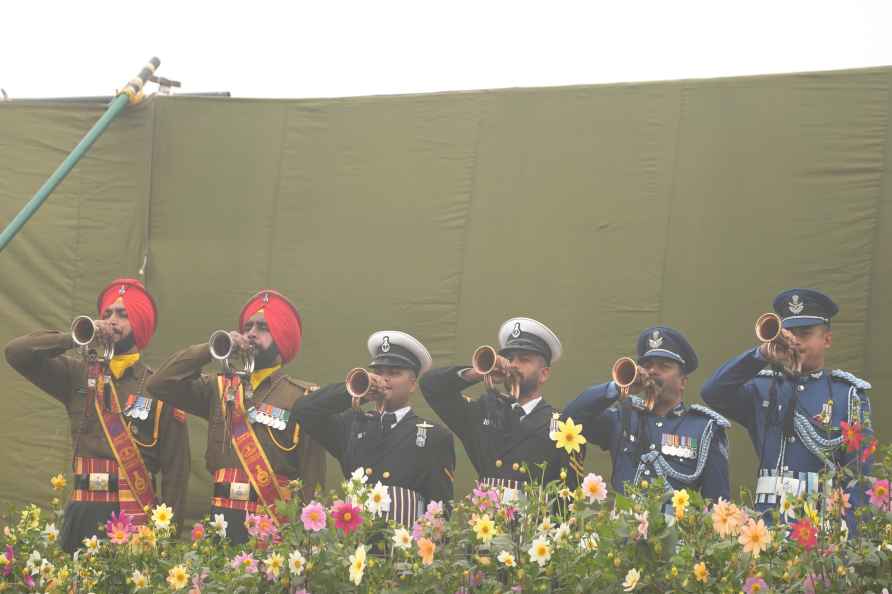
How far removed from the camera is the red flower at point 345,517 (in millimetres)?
3279

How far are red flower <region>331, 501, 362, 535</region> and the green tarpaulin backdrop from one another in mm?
2988

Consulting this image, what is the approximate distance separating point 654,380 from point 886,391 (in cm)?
121

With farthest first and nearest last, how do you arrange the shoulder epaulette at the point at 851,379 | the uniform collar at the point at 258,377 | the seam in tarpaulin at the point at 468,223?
the seam in tarpaulin at the point at 468,223 < the uniform collar at the point at 258,377 < the shoulder epaulette at the point at 851,379

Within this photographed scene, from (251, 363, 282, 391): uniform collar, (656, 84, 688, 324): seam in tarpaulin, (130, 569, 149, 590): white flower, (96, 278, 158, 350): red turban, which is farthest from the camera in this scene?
(656, 84, 688, 324): seam in tarpaulin

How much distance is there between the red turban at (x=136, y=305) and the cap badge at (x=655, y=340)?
2282mm

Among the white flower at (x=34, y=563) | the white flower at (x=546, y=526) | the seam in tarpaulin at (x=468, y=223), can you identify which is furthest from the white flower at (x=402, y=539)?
the seam in tarpaulin at (x=468, y=223)

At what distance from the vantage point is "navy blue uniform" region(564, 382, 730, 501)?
4.94m

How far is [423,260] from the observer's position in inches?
267

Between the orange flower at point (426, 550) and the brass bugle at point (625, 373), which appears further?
the brass bugle at point (625, 373)

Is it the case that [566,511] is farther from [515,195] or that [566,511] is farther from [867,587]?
[515,195]

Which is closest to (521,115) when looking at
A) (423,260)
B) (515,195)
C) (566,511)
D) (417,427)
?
(515,195)

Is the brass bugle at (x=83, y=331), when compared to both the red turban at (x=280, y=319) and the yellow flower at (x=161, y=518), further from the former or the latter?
the yellow flower at (x=161, y=518)

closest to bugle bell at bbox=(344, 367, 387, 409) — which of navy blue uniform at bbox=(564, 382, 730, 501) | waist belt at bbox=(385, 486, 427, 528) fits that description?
waist belt at bbox=(385, 486, 427, 528)

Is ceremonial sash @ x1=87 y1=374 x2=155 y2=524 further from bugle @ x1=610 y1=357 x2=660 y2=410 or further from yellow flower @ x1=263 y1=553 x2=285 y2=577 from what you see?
yellow flower @ x1=263 y1=553 x2=285 y2=577
